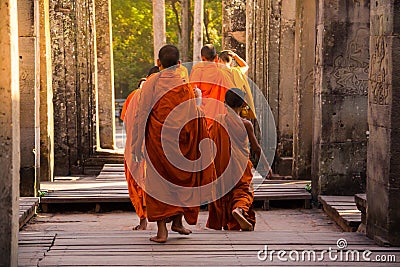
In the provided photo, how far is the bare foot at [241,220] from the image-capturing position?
10.7 meters

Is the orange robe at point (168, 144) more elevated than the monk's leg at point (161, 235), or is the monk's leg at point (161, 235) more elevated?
the orange robe at point (168, 144)

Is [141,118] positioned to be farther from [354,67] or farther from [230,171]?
[354,67]

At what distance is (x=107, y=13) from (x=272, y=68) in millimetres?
4547

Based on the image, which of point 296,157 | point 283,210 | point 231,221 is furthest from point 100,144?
point 231,221

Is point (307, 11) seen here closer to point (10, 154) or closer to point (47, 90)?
point (47, 90)

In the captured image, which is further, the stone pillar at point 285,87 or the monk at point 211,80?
the stone pillar at point 285,87

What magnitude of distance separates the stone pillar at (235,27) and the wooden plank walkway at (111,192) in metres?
3.73

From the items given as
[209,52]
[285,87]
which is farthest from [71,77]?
[209,52]

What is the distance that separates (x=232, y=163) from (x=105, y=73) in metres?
10.9

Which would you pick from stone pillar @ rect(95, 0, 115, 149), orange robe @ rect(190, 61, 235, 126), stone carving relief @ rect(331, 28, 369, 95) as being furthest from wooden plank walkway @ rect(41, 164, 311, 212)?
stone pillar @ rect(95, 0, 115, 149)

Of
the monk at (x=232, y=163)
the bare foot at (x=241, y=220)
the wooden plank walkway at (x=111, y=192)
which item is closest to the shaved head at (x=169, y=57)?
the monk at (x=232, y=163)

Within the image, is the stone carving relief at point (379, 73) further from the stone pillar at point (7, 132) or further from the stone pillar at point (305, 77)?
the stone pillar at point (305, 77)

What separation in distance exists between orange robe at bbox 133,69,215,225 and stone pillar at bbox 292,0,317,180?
6.08 m

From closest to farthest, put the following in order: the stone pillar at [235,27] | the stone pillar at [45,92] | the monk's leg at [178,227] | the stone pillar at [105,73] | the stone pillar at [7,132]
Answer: the stone pillar at [7,132] < the monk's leg at [178,227] < the stone pillar at [45,92] < the stone pillar at [235,27] < the stone pillar at [105,73]
